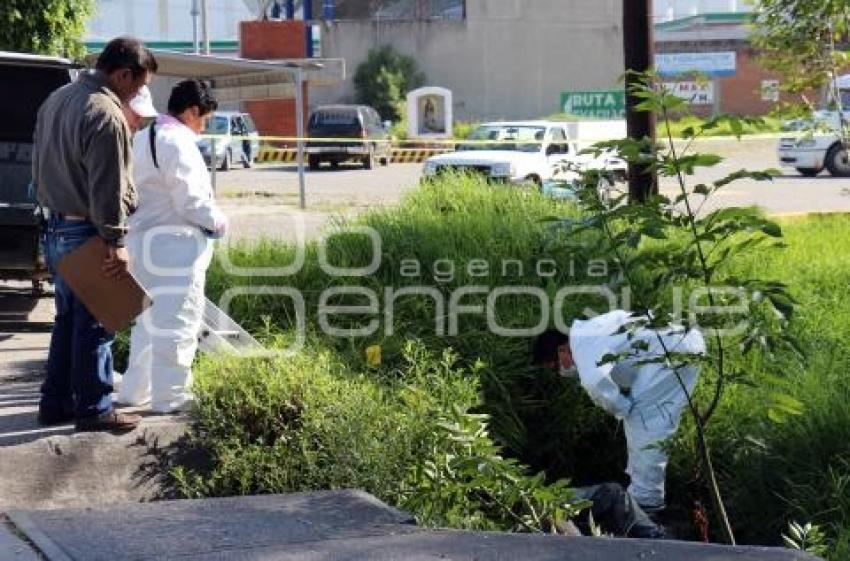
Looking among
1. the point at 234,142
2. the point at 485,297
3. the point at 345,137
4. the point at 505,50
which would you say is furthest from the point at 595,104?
the point at 485,297

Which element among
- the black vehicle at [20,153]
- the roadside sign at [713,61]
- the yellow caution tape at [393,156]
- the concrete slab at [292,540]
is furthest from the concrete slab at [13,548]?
the roadside sign at [713,61]

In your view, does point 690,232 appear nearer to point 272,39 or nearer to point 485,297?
point 485,297

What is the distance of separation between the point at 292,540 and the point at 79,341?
183 centimetres

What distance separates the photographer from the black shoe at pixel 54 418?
6.10 m

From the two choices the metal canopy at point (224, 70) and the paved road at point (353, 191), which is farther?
the paved road at point (353, 191)

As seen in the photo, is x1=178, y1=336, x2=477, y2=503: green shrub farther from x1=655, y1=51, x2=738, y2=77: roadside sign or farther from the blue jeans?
x1=655, y1=51, x2=738, y2=77: roadside sign

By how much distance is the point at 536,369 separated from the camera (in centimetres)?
744

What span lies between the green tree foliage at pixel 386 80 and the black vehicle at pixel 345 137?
1328 cm

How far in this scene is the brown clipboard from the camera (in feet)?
18.6

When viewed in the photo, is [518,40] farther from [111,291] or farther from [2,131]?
[111,291]

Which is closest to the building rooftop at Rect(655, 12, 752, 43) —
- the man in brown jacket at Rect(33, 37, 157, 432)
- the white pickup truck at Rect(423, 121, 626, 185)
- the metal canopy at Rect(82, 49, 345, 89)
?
the white pickup truck at Rect(423, 121, 626, 185)

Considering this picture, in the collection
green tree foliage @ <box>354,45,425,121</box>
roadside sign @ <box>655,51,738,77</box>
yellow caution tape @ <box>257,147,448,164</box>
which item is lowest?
yellow caution tape @ <box>257,147,448,164</box>

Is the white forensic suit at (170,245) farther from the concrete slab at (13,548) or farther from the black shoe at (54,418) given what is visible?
the concrete slab at (13,548)

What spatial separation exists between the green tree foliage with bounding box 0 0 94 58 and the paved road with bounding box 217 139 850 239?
2957mm
